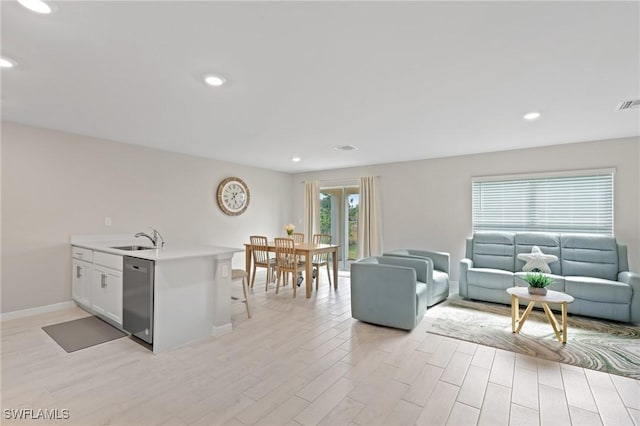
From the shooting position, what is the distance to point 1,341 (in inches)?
116

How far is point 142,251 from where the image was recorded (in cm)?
324

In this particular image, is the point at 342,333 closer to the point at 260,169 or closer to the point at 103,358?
the point at 103,358

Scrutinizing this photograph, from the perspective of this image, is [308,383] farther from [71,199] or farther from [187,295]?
[71,199]

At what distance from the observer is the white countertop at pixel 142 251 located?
2953 mm

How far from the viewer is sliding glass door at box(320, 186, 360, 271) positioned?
274 inches

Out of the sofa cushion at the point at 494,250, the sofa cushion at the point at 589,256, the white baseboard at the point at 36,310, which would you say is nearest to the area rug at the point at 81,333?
the white baseboard at the point at 36,310

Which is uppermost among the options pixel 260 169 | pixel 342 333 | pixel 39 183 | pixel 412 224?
pixel 260 169

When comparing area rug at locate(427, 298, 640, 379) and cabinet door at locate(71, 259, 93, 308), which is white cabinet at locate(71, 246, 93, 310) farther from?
area rug at locate(427, 298, 640, 379)

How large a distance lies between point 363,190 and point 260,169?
237cm

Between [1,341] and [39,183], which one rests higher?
[39,183]

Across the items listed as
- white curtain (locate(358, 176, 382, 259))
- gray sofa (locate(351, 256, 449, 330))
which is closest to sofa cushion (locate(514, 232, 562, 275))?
gray sofa (locate(351, 256, 449, 330))

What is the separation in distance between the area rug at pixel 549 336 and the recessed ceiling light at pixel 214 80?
130 inches

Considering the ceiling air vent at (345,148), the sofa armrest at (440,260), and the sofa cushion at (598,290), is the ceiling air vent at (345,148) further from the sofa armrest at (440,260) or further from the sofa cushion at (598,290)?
the sofa cushion at (598,290)

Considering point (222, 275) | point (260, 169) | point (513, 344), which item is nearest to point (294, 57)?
point (222, 275)
